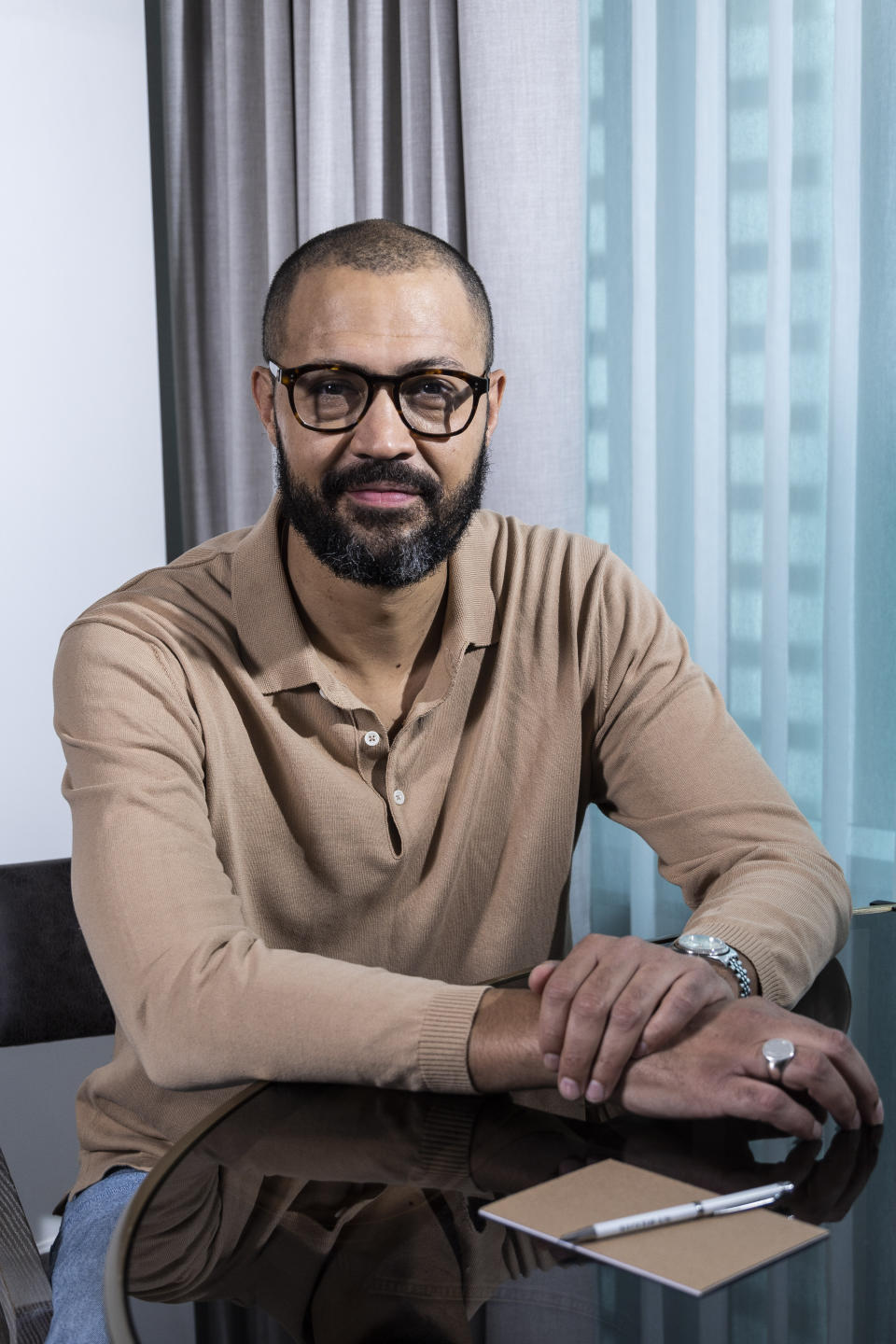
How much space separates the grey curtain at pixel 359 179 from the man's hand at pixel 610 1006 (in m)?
1.69

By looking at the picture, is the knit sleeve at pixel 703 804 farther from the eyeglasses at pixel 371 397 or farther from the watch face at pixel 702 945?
the eyeglasses at pixel 371 397

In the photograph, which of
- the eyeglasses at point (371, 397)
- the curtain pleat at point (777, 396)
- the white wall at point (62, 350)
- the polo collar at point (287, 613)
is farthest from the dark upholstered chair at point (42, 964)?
the curtain pleat at point (777, 396)

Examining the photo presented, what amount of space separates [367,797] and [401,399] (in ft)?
1.40

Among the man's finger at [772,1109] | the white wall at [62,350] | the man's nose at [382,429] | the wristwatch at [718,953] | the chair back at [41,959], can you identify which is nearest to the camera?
the man's finger at [772,1109]

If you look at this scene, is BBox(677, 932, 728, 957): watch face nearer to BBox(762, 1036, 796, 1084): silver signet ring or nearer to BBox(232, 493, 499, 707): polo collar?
BBox(762, 1036, 796, 1084): silver signet ring

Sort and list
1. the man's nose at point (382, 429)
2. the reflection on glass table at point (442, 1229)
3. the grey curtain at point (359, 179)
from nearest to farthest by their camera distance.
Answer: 1. the reflection on glass table at point (442, 1229)
2. the man's nose at point (382, 429)
3. the grey curtain at point (359, 179)

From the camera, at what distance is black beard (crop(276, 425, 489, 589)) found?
147 cm

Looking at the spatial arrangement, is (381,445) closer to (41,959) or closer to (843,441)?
(41,959)

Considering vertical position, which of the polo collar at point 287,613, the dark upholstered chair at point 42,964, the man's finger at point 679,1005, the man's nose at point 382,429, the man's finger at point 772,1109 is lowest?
the dark upholstered chair at point 42,964

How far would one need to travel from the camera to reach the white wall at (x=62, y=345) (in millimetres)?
2818

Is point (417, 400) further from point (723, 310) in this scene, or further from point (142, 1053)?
point (723, 310)

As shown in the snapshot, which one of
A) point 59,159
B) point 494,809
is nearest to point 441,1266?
point 494,809

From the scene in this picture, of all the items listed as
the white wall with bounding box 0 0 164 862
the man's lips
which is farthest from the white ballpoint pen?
the white wall with bounding box 0 0 164 862

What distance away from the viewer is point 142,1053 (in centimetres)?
111
